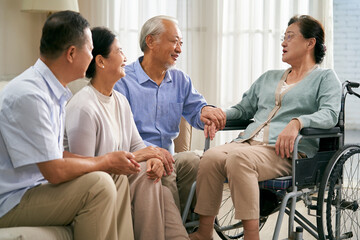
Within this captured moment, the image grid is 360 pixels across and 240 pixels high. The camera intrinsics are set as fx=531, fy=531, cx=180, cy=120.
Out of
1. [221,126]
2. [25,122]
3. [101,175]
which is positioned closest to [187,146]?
[221,126]

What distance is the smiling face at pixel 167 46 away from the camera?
2539 mm

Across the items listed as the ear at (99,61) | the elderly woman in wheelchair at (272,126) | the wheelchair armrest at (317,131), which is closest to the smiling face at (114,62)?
the ear at (99,61)

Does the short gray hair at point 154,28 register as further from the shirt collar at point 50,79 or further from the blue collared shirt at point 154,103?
the shirt collar at point 50,79

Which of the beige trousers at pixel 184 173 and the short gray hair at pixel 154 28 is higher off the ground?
the short gray hair at pixel 154 28

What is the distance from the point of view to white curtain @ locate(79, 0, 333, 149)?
12.7 feet

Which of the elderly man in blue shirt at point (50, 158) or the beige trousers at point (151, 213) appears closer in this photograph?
the elderly man in blue shirt at point (50, 158)

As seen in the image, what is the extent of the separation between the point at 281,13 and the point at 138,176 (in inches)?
87.4

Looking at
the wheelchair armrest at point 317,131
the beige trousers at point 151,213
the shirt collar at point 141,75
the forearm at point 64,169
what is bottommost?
the beige trousers at point 151,213

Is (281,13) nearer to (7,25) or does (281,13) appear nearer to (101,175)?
(7,25)

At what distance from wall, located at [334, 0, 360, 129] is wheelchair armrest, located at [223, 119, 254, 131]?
5.16 metres

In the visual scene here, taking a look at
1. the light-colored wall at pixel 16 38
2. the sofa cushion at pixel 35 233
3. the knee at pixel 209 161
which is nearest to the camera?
the sofa cushion at pixel 35 233

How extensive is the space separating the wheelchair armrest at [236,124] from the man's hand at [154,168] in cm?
59

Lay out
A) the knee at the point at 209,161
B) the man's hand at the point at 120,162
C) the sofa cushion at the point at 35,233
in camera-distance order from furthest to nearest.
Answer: the knee at the point at 209,161 < the man's hand at the point at 120,162 < the sofa cushion at the point at 35,233

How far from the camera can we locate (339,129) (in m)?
2.32
